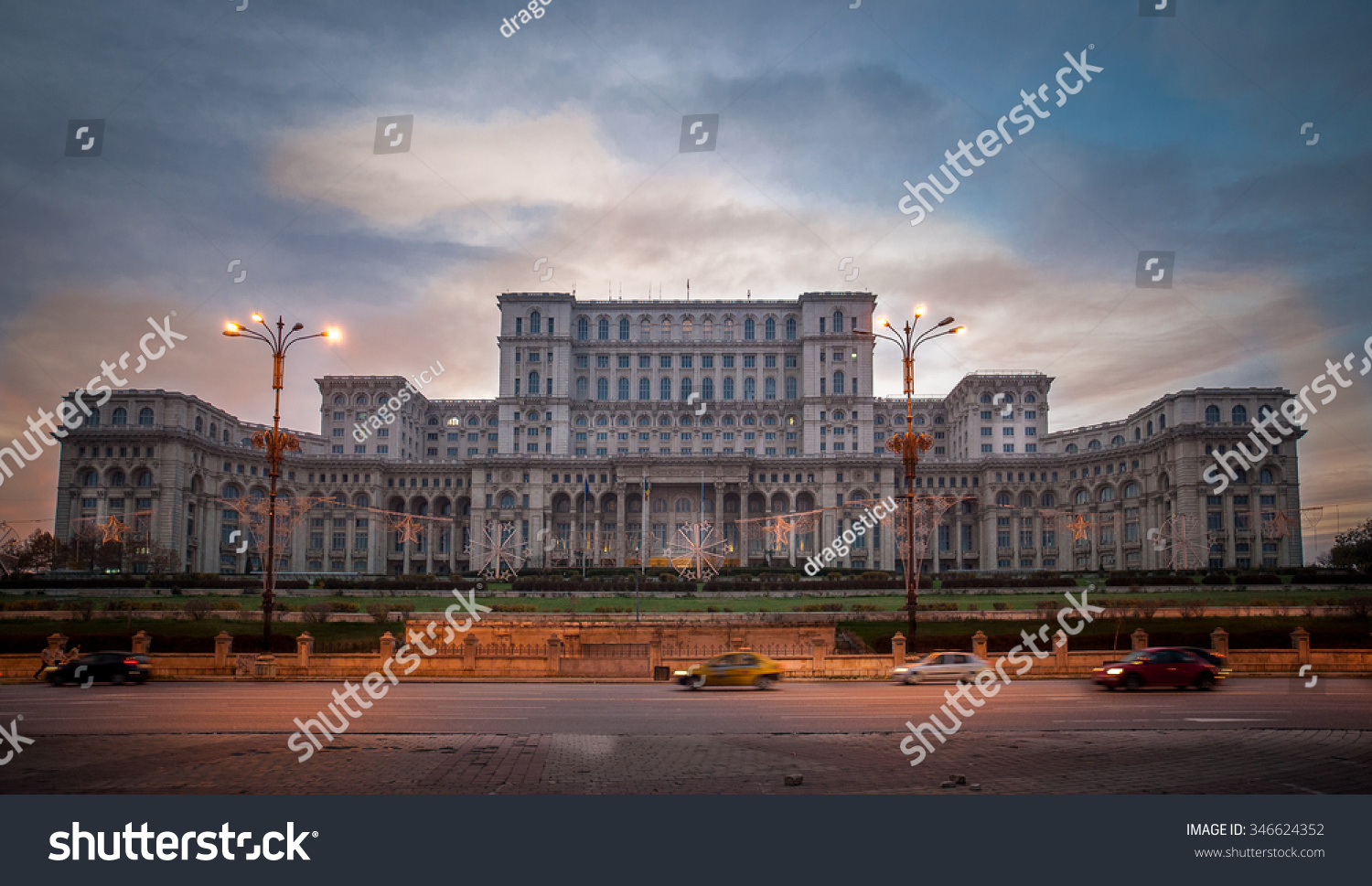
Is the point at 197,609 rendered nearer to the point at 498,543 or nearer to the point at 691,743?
the point at 691,743

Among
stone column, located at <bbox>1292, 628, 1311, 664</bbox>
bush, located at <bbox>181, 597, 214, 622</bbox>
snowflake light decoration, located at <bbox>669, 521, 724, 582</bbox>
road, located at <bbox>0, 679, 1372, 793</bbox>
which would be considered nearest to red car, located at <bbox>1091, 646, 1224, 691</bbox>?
road, located at <bbox>0, 679, 1372, 793</bbox>

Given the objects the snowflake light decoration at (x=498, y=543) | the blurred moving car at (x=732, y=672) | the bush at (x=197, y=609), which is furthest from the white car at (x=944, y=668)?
the snowflake light decoration at (x=498, y=543)

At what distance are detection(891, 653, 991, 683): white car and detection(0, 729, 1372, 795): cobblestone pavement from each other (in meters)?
12.5

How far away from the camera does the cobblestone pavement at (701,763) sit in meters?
12.5

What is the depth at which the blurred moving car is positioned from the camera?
2970 cm

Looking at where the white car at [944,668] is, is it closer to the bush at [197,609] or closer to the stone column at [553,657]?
the stone column at [553,657]

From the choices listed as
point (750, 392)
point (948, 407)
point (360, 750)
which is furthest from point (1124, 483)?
point (360, 750)

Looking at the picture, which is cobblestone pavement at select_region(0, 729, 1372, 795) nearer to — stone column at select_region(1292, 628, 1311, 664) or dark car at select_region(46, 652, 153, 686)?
dark car at select_region(46, 652, 153, 686)

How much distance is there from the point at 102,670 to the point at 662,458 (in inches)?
3446

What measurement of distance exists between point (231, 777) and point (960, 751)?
11639 mm

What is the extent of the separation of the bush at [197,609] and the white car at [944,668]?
121 ft

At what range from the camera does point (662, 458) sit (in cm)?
A: 11588

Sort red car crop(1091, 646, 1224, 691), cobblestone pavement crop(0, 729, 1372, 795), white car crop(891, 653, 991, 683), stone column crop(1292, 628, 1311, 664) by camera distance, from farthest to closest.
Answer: stone column crop(1292, 628, 1311, 664), white car crop(891, 653, 991, 683), red car crop(1091, 646, 1224, 691), cobblestone pavement crop(0, 729, 1372, 795)

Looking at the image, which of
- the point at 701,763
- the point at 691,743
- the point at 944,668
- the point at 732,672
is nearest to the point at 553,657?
the point at 732,672
